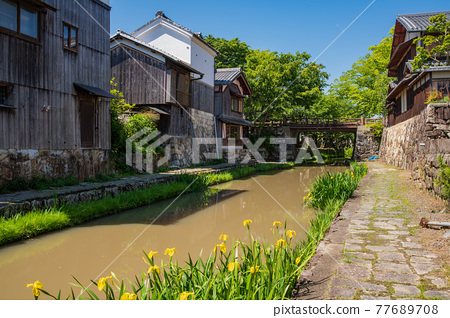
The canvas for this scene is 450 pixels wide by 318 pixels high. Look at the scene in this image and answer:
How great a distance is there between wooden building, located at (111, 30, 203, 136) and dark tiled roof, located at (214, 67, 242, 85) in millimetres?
5769

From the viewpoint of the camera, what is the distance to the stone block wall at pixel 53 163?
8320 millimetres

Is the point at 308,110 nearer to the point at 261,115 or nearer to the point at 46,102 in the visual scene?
the point at 261,115

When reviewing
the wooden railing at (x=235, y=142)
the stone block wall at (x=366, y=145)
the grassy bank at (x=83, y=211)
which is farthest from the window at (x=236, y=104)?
the grassy bank at (x=83, y=211)

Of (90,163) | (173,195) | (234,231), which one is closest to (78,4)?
(90,163)

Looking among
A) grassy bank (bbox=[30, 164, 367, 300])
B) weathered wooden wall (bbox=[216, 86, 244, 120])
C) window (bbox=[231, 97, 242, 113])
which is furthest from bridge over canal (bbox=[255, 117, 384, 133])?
grassy bank (bbox=[30, 164, 367, 300])

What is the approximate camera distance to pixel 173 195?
35.6 feet

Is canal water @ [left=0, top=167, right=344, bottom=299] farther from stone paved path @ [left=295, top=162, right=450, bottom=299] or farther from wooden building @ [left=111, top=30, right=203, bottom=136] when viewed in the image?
wooden building @ [left=111, top=30, right=203, bottom=136]

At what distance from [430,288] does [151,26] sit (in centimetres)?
2025

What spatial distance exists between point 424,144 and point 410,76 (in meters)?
6.09

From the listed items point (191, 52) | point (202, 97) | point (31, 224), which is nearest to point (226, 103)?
point (202, 97)

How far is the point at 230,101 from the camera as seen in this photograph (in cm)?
2473

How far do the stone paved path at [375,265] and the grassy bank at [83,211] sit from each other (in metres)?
5.03

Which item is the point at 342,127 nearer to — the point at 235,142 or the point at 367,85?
the point at 367,85

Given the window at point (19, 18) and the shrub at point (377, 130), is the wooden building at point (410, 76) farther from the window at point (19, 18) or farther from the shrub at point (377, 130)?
the window at point (19, 18)
